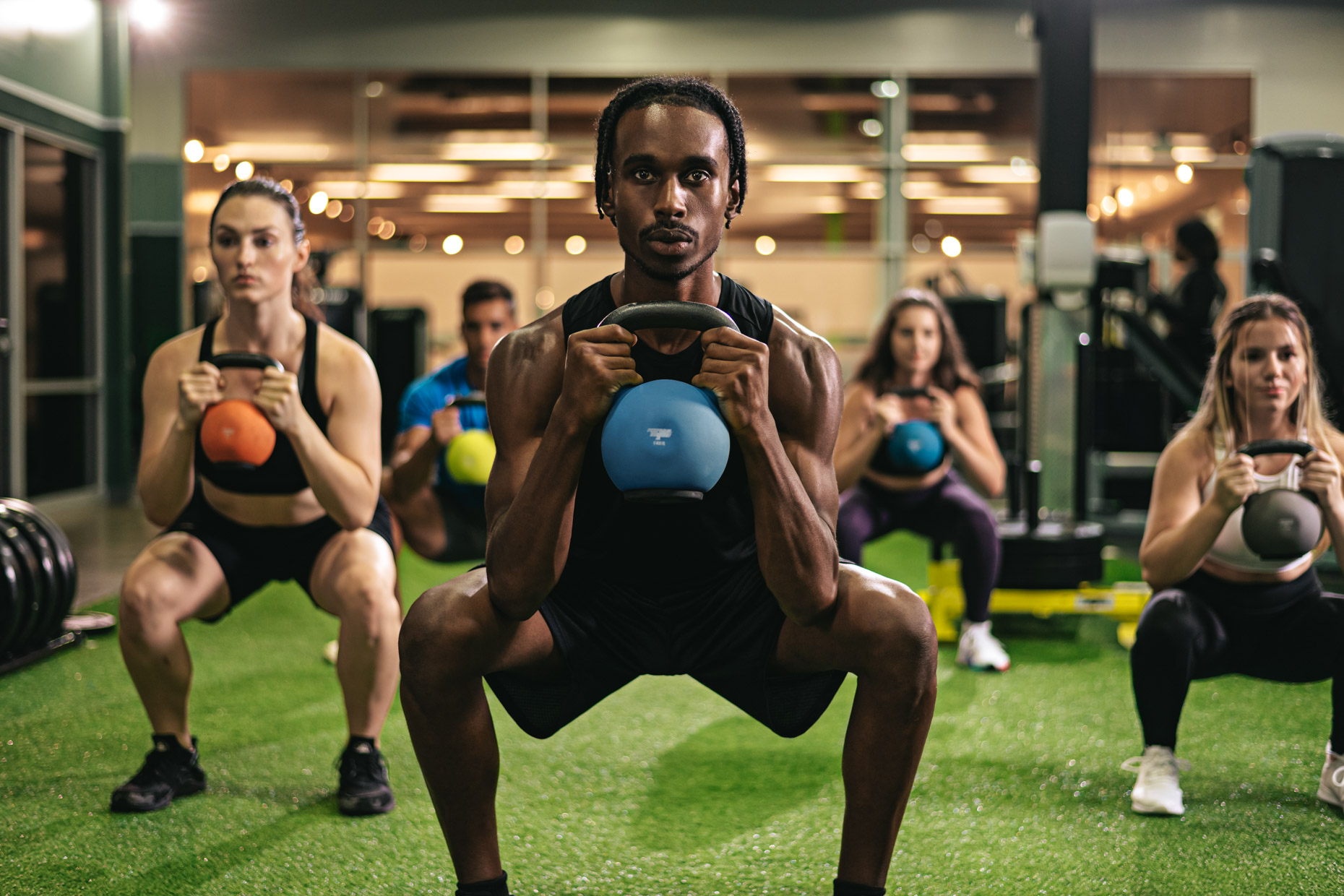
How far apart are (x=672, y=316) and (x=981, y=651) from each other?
2.21m

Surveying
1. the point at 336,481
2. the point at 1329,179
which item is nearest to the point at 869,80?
the point at 1329,179

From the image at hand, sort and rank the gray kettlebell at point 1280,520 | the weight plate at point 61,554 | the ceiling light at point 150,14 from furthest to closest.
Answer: the ceiling light at point 150,14 → the weight plate at point 61,554 → the gray kettlebell at point 1280,520

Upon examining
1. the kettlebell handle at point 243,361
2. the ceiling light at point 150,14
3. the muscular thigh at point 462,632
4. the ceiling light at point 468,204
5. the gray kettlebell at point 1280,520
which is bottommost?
the muscular thigh at point 462,632

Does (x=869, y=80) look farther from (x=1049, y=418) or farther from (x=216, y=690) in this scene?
(x=216, y=690)

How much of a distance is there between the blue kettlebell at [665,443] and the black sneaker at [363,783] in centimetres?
112

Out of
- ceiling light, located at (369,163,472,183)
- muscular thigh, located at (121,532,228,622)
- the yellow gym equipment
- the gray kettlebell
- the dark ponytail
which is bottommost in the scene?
the yellow gym equipment

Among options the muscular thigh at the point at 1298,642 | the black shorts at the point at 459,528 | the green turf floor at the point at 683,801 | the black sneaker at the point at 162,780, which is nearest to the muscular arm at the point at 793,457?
the green turf floor at the point at 683,801

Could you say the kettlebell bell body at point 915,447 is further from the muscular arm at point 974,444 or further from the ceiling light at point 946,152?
the ceiling light at point 946,152

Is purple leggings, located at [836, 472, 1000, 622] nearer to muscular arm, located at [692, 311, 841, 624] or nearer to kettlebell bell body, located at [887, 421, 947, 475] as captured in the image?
kettlebell bell body, located at [887, 421, 947, 475]

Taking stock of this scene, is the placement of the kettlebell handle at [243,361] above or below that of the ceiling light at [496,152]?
below

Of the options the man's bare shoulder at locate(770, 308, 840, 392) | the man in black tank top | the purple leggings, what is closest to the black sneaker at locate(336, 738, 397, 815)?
the man in black tank top

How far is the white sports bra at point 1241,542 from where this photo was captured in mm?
2033

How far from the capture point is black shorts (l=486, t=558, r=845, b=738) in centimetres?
155

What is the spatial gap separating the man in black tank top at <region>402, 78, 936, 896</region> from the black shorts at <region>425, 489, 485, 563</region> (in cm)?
167
